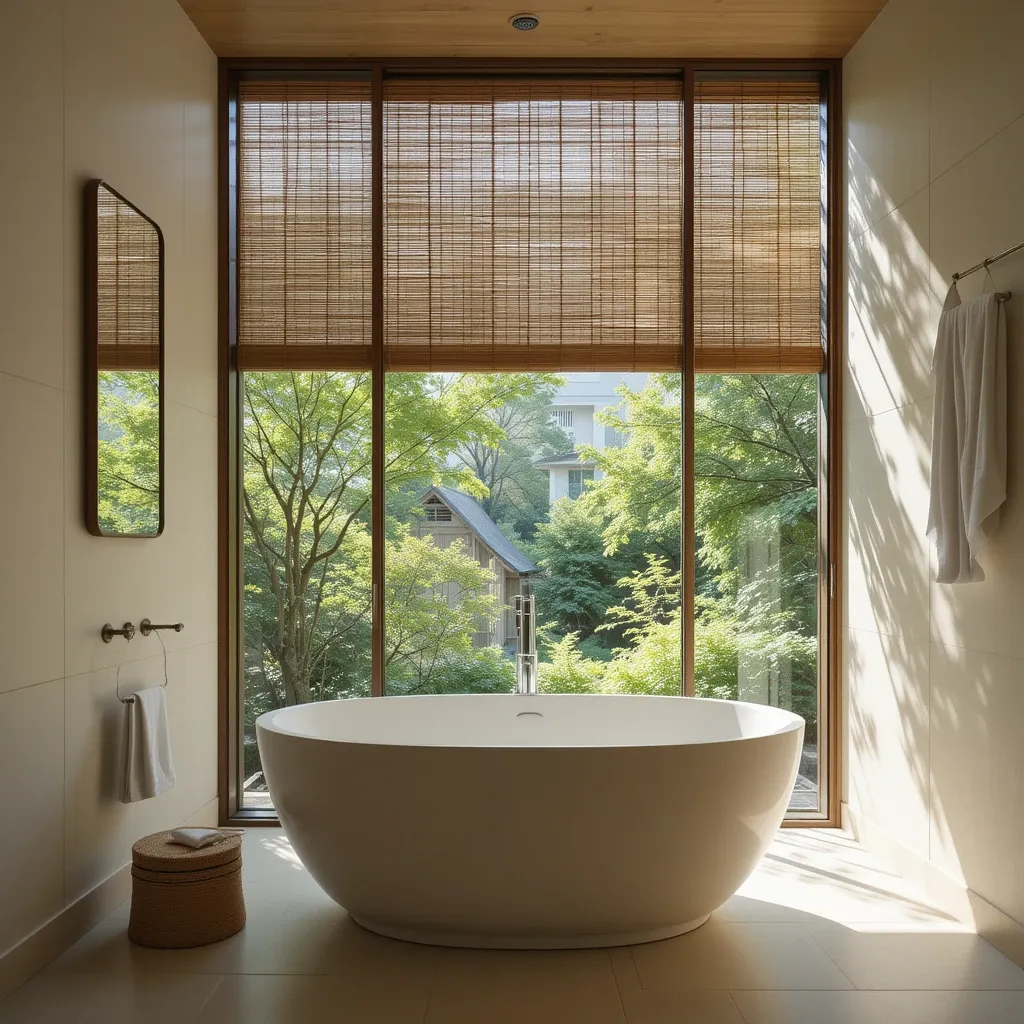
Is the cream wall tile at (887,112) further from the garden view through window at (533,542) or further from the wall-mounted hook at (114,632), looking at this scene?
the wall-mounted hook at (114,632)

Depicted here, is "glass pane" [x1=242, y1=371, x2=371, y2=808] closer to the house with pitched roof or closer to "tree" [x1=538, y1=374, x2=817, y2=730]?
the house with pitched roof

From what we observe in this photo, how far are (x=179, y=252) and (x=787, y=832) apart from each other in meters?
3.08

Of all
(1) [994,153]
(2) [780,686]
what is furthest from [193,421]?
(1) [994,153]

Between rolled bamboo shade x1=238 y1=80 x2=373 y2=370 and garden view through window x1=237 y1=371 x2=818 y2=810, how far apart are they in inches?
10.9

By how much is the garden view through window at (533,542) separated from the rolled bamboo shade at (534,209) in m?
0.26

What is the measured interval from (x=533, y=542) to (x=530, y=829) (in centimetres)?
159

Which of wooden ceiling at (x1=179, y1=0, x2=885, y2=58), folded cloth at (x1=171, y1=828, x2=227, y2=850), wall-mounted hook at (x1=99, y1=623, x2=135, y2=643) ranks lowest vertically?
folded cloth at (x1=171, y1=828, x2=227, y2=850)

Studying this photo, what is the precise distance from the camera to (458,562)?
4.09 meters

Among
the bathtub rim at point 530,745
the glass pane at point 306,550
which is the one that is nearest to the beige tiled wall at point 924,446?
the bathtub rim at point 530,745

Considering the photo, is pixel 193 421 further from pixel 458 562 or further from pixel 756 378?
pixel 756 378

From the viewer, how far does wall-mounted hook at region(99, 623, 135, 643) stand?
3.00m

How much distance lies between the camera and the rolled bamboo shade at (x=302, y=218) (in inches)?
163

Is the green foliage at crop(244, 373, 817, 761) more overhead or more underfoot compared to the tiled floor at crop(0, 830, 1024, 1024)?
more overhead

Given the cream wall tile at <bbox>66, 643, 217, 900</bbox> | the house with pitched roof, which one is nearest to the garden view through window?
the house with pitched roof
